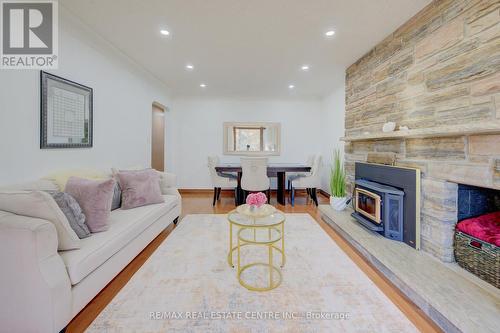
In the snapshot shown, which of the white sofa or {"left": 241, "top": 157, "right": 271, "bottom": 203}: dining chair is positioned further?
{"left": 241, "top": 157, "right": 271, "bottom": 203}: dining chair

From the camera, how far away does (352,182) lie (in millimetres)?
3307

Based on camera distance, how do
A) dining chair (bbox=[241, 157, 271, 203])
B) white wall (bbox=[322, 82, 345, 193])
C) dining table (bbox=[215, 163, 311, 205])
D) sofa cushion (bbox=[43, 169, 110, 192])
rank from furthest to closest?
white wall (bbox=[322, 82, 345, 193]) < dining table (bbox=[215, 163, 311, 205]) < dining chair (bbox=[241, 157, 271, 203]) < sofa cushion (bbox=[43, 169, 110, 192])

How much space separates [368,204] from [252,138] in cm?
331

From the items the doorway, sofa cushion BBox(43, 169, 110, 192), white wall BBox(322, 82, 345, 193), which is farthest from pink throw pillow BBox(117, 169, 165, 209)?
white wall BBox(322, 82, 345, 193)

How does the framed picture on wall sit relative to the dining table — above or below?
above

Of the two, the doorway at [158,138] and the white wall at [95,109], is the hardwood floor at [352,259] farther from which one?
the doorway at [158,138]

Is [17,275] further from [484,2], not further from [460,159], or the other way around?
[484,2]

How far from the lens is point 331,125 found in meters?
4.76

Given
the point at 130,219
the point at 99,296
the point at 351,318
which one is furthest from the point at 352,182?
the point at 99,296

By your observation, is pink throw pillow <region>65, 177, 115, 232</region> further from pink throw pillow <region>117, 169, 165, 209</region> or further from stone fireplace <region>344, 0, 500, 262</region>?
stone fireplace <region>344, 0, 500, 262</region>

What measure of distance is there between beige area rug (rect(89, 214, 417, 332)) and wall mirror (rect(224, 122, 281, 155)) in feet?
10.9

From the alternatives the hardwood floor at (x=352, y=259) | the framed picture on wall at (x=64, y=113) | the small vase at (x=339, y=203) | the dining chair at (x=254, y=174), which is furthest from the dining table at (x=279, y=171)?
the framed picture on wall at (x=64, y=113)

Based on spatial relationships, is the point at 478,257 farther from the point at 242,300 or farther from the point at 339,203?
the point at 242,300

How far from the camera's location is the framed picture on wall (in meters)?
1.89
